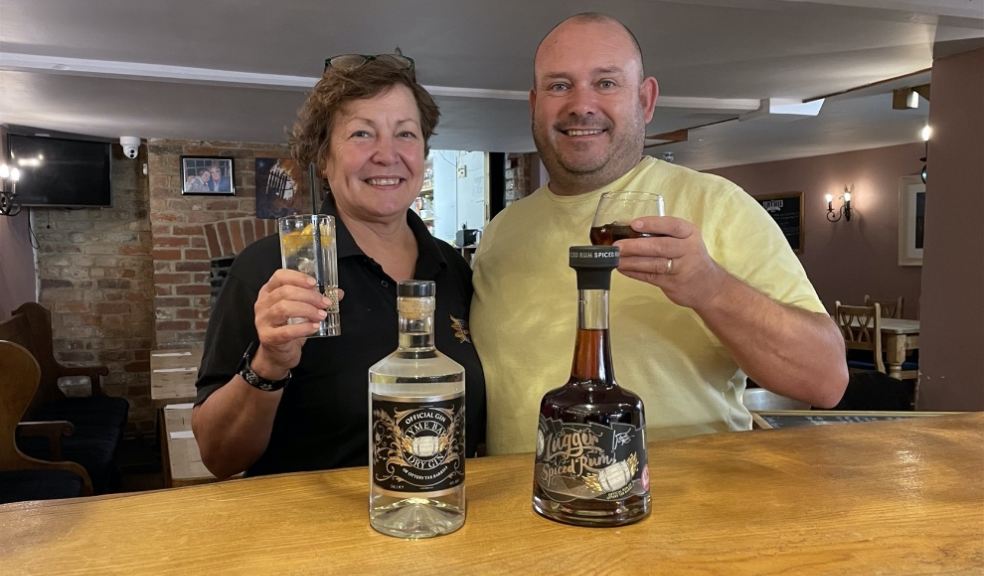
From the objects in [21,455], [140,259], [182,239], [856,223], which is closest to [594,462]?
[21,455]

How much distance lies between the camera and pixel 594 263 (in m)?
0.63

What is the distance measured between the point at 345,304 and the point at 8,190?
15.0 feet

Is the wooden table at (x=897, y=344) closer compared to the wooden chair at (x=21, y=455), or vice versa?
the wooden chair at (x=21, y=455)

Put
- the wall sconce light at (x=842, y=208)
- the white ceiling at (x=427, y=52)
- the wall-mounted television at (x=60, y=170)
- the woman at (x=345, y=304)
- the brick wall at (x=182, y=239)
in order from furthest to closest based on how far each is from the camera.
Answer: the wall sconce light at (x=842, y=208)
the brick wall at (x=182, y=239)
the wall-mounted television at (x=60, y=170)
the white ceiling at (x=427, y=52)
the woman at (x=345, y=304)

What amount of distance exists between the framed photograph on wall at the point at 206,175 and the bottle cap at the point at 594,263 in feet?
16.4

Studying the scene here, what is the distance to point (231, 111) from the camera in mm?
4281

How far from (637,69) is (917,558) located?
0.88m

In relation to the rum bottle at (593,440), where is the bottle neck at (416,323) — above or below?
above

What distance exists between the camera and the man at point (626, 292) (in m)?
0.99

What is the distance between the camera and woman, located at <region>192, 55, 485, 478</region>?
107 centimetres

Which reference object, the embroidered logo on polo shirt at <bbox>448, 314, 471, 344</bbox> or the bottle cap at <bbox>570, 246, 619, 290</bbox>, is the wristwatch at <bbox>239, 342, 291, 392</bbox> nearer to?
the embroidered logo on polo shirt at <bbox>448, 314, 471, 344</bbox>

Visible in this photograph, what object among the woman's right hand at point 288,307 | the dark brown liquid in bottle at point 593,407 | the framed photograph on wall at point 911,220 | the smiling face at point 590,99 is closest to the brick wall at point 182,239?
the smiling face at point 590,99

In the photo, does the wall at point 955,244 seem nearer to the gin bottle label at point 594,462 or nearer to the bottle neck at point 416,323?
the gin bottle label at point 594,462

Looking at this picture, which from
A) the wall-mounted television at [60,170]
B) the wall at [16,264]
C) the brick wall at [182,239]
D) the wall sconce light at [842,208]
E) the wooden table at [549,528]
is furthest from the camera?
the wall sconce light at [842,208]
